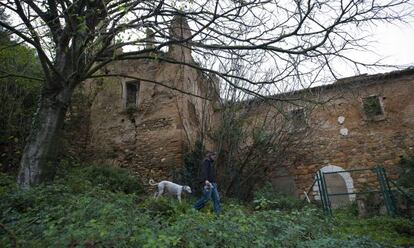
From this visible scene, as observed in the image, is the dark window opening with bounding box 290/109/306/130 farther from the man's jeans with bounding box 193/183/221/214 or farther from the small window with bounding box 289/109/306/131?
the man's jeans with bounding box 193/183/221/214

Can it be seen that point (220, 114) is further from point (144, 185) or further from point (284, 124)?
point (144, 185)

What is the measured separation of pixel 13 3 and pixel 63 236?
3648 mm

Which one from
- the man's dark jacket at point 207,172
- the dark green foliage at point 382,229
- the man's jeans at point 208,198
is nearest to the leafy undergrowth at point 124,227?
the dark green foliage at point 382,229

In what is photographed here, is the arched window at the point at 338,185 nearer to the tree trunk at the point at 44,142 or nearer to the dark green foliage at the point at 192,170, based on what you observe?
the dark green foliage at the point at 192,170

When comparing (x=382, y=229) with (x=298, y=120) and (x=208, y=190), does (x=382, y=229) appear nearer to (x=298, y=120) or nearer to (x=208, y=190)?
(x=208, y=190)

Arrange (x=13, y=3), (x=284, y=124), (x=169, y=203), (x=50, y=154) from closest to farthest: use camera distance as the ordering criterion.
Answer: (x=13, y=3)
(x=50, y=154)
(x=169, y=203)
(x=284, y=124)

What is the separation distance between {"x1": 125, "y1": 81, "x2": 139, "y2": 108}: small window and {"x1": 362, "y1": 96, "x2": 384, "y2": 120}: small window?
8.62 metres

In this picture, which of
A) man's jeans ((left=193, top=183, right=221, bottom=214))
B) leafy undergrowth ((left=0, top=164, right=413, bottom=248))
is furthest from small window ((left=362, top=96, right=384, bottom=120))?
man's jeans ((left=193, top=183, right=221, bottom=214))

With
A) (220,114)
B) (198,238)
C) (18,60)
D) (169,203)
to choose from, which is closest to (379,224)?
(169,203)

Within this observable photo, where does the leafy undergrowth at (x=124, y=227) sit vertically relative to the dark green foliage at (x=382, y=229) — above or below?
above

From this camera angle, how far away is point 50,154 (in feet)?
16.9

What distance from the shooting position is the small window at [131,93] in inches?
439

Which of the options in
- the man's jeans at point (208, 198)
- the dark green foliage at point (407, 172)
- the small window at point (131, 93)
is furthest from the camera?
the small window at point (131, 93)

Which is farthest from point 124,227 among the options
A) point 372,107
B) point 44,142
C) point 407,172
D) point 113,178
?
point 372,107
